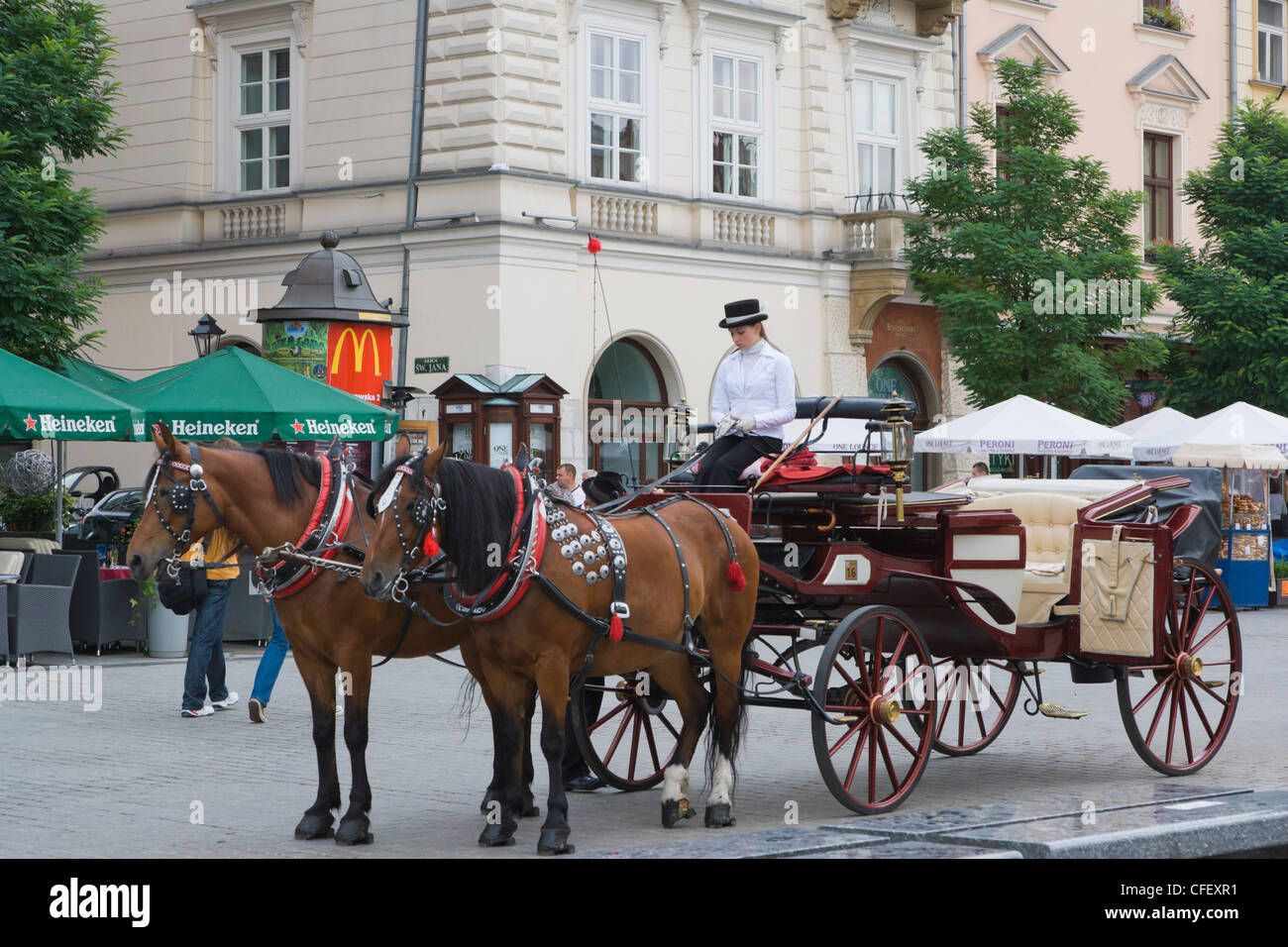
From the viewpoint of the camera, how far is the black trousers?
9.06 metres

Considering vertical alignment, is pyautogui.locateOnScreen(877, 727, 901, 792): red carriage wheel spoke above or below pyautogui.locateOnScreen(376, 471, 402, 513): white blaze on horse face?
below

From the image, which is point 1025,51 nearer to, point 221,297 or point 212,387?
point 221,297

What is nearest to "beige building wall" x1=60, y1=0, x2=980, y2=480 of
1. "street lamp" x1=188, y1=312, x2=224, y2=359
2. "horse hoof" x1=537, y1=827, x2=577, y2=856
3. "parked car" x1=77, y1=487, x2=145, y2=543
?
"street lamp" x1=188, y1=312, x2=224, y2=359

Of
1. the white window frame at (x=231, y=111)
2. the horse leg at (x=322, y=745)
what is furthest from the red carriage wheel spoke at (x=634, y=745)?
the white window frame at (x=231, y=111)

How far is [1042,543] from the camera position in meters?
10.2

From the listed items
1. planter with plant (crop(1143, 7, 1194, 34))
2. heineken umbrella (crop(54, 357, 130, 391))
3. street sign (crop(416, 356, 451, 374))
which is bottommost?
heineken umbrella (crop(54, 357, 130, 391))

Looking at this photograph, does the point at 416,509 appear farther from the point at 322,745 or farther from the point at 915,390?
the point at 915,390

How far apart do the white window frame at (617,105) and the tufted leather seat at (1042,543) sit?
14.7 metres

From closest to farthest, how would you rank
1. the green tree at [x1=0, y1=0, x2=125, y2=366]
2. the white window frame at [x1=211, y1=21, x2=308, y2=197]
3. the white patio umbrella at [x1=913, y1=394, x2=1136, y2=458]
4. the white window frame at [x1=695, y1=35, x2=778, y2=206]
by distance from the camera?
1. the green tree at [x1=0, y1=0, x2=125, y2=366]
2. the white patio umbrella at [x1=913, y1=394, x2=1136, y2=458]
3. the white window frame at [x1=695, y1=35, x2=778, y2=206]
4. the white window frame at [x1=211, y1=21, x2=308, y2=197]

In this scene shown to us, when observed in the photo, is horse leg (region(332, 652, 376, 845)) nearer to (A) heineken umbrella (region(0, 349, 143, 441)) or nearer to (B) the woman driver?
(B) the woman driver

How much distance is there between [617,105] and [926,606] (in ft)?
53.6

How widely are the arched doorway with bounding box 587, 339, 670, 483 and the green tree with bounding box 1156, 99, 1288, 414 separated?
9034mm
